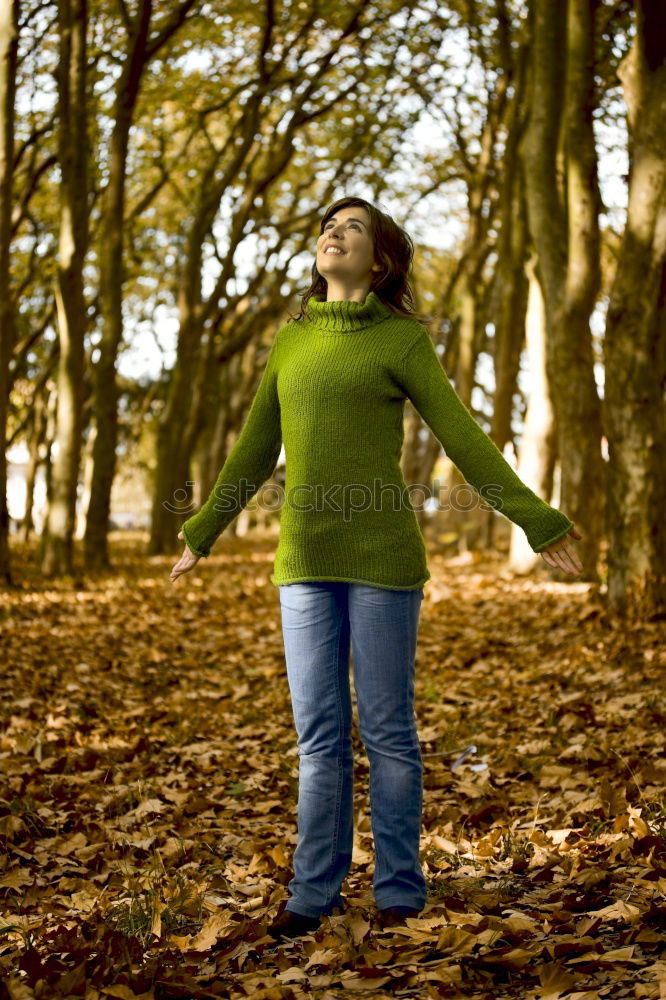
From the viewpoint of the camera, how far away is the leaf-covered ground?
304 cm

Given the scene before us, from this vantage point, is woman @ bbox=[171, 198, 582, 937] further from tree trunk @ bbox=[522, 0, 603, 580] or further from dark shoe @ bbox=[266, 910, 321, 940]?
tree trunk @ bbox=[522, 0, 603, 580]

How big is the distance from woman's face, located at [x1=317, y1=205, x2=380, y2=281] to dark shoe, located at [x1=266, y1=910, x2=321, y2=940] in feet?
6.83

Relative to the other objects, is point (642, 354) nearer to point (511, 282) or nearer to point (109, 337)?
point (511, 282)

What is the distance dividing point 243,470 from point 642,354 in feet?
16.0

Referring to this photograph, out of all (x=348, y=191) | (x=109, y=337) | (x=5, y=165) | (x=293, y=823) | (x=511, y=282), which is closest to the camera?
(x=293, y=823)

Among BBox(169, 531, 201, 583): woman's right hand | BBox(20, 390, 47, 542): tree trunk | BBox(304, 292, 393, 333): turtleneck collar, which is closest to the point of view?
BBox(304, 292, 393, 333): turtleneck collar

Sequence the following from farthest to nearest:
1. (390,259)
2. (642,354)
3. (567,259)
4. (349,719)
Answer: (567,259) → (642,354) → (390,259) → (349,719)

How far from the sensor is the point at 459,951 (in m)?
3.12

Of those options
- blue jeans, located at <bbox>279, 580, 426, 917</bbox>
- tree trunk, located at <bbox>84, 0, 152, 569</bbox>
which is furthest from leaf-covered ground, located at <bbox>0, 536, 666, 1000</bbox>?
tree trunk, located at <bbox>84, 0, 152, 569</bbox>

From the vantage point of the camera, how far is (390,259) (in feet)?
11.8

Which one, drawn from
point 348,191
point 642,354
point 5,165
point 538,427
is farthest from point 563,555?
point 348,191

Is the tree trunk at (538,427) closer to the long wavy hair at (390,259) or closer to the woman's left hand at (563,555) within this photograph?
the long wavy hair at (390,259)

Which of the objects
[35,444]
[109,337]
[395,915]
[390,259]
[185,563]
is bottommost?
[395,915]

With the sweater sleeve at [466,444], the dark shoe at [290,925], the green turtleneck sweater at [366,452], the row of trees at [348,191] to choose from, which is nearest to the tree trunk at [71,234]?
the row of trees at [348,191]
